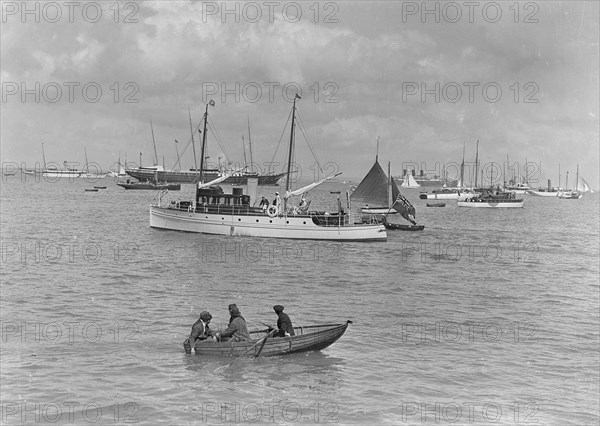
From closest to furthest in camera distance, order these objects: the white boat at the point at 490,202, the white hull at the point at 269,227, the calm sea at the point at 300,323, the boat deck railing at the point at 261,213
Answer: the calm sea at the point at 300,323
the white hull at the point at 269,227
the boat deck railing at the point at 261,213
the white boat at the point at 490,202

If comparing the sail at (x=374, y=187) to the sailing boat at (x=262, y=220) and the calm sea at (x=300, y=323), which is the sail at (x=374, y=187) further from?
the calm sea at (x=300, y=323)

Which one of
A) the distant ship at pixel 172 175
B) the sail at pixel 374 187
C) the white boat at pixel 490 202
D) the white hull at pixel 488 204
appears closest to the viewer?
the sail at pixel 374 187

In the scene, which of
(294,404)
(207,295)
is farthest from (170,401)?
(207,295)

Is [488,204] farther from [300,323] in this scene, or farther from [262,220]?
[300,323]

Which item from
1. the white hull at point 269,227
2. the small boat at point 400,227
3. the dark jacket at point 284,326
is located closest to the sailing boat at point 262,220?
the white hull at point 269,227

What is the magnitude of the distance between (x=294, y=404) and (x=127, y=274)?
2258cm

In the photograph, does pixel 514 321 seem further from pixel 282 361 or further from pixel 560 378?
pixel 282 361

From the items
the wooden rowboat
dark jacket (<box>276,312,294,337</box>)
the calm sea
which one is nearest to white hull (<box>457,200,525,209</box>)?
the calm sea

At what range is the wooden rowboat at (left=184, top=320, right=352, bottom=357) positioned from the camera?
19.2m

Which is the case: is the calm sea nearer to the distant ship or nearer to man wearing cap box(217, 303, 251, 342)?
man wearing cap box(217, 303, 251, 342)

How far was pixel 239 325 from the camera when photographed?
1933cm

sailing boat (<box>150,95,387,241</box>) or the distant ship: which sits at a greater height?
the distant ship

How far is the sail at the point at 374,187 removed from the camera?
3019 inches

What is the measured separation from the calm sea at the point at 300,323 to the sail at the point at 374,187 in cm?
2681
